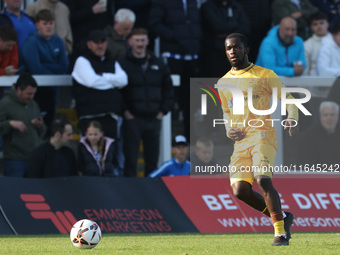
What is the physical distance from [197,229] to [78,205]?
1716mm

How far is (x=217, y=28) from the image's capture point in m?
13.4

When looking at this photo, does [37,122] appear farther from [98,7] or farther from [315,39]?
[315,39]

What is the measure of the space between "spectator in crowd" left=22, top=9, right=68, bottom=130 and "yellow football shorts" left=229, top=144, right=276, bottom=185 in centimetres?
501

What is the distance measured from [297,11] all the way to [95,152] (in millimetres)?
4889

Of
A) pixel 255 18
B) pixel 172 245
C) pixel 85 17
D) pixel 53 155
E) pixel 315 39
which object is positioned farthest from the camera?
pixel 255 18

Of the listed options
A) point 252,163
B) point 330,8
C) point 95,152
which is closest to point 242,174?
point 252,163

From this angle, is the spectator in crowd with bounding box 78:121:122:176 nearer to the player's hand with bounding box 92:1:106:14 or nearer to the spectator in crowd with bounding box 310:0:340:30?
the player's hand with bounding box 92:1:106:14

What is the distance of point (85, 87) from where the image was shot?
12.1 m

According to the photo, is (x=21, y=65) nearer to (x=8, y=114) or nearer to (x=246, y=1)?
(x=8, y=114)

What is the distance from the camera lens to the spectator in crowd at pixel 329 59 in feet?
44.4

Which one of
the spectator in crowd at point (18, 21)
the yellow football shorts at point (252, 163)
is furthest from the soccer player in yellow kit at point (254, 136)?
the spectator in crowd at point (18, 21)

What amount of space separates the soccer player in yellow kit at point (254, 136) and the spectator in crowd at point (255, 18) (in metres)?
5.90

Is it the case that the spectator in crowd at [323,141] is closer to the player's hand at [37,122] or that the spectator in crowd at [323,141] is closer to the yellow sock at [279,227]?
the player's hand at [37,122]

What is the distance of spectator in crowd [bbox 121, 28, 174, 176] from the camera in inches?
493
